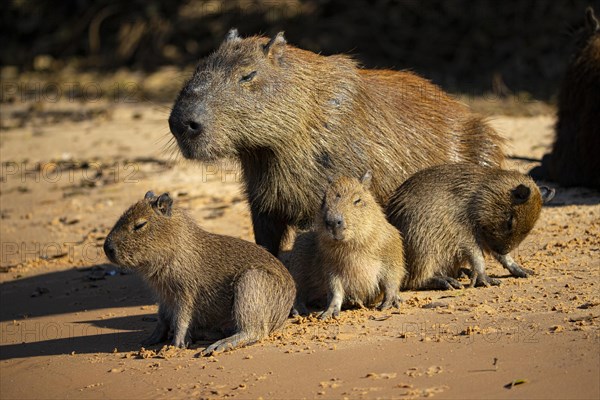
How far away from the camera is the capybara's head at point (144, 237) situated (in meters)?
6.67

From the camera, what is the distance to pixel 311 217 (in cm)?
758

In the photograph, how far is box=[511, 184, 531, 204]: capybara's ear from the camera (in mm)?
7113

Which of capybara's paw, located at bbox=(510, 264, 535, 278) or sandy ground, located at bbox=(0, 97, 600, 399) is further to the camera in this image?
capybara's paw, located at bbox=(510, 264, 535, 278)

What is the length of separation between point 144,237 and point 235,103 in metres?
1.22

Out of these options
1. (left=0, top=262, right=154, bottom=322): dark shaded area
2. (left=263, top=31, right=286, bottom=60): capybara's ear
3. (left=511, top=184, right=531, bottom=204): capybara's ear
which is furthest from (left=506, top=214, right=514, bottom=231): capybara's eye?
(left=0, top=262, right=154, bottom=322): dark shaded area

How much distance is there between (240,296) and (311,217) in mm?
1269

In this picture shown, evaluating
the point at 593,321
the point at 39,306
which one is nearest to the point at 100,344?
the point at 39,306

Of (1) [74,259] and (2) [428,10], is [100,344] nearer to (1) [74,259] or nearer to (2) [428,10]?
(1) [74,259]

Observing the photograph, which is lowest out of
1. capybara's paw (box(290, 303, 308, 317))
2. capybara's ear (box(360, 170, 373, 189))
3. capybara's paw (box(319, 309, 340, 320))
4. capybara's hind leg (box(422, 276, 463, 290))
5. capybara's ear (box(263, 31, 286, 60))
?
capybara's paw (box(290, 303, 308, 317))

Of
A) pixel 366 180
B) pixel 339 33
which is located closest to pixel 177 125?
pixel 366 180

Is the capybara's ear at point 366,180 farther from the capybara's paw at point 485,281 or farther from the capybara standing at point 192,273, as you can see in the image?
the capybara's paw at point 485,281

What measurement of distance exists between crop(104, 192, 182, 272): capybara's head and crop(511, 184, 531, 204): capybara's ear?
227 centimetres

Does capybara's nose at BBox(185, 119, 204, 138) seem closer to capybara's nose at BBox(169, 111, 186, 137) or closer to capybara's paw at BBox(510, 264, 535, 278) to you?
capybara's nose at BBox(169, 111, 186, 137)

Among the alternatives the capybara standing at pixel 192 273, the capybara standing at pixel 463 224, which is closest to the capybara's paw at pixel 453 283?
the capybara standing at pixel 463 224
